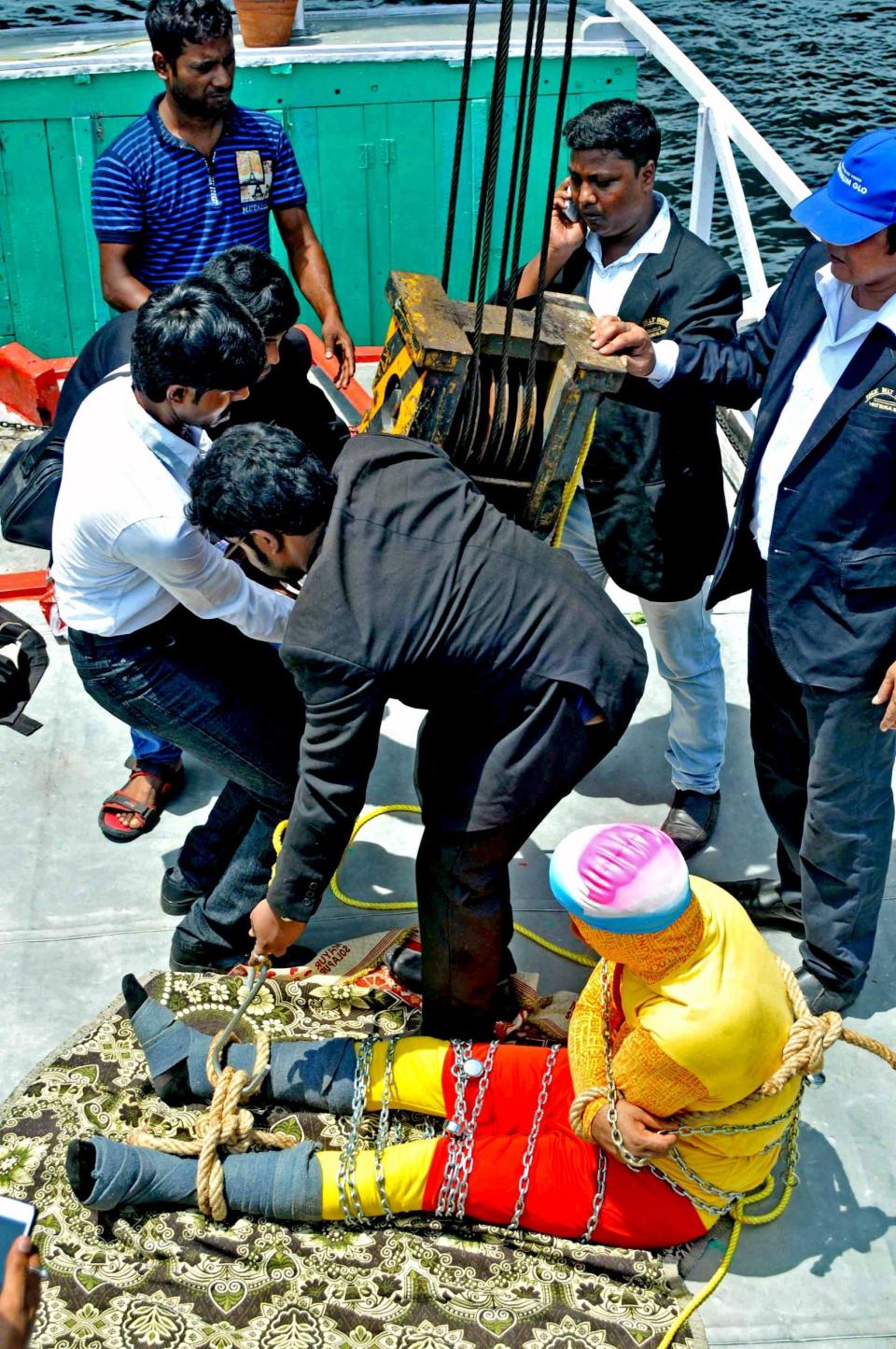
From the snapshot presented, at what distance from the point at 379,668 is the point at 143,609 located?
864 mm

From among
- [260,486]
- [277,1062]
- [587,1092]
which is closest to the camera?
[260,486]

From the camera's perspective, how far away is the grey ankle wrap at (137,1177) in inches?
116

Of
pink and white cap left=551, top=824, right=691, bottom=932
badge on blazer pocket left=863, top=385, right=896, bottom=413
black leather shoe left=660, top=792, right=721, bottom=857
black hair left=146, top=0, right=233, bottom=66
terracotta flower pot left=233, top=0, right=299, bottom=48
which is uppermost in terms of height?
black hair left=146, top=0, right=233, bottom=66

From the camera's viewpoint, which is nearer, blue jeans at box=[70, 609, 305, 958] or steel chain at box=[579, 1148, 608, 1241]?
steel chain at box=[579, 1148, 608, 1241]

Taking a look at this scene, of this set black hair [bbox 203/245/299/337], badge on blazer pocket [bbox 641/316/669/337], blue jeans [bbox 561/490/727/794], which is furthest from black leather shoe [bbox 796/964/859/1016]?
black hair [bbox 203/245/299/337]

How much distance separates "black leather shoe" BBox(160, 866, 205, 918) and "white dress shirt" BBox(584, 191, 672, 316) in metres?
1.96

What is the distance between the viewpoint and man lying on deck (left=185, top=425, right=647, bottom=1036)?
2822 millimetres

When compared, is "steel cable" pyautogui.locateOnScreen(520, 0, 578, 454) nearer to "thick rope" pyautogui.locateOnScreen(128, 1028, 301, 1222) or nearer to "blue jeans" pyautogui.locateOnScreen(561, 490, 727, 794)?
"blue jeans" pyautogui.locateOnScreen(561, 490, 727, 794)

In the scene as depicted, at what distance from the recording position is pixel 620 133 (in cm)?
376

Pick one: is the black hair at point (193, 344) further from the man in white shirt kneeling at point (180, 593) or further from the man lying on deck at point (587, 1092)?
the man lying on deck at point (587, 1092)

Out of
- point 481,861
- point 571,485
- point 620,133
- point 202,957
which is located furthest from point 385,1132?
point 620,133

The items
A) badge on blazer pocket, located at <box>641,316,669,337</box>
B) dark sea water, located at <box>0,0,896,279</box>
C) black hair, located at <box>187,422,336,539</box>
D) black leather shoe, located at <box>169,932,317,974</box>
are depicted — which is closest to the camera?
black hair, located at <box>187,422,336,539</box>

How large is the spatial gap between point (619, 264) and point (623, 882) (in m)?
2.00

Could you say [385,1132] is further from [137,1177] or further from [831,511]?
[831,511]
